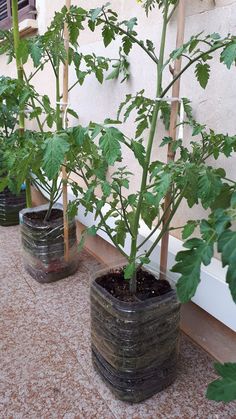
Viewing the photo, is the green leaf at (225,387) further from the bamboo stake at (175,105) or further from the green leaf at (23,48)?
the green leaf at (23,48)

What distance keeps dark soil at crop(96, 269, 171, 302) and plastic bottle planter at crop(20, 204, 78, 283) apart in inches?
25.8

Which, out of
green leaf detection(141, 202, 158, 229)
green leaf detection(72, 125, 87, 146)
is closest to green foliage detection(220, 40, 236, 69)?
green leaf detection(72, 125, 87, 146)

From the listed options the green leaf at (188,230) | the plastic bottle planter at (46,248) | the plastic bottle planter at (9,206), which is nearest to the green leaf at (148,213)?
the green leaf at (188,230)

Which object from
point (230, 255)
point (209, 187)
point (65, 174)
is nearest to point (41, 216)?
point (65, 174)

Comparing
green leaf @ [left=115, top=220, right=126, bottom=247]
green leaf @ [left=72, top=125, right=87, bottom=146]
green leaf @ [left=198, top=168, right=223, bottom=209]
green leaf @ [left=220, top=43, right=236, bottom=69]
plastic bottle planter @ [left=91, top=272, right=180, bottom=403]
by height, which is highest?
green leaf @ [left=220, top=43, right=236, bottom=69]

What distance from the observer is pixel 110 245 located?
2.04 m

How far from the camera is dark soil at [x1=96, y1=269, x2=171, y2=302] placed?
1.19m

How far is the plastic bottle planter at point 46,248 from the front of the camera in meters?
1.88

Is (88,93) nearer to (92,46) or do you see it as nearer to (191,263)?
(92,46)

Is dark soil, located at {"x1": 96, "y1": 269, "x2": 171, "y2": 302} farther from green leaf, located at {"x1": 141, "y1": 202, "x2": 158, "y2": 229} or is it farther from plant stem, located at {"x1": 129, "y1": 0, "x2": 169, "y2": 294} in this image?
green leaf, located at {"x1": 141, "y1": 202, "x2": 158, "y2": 229}

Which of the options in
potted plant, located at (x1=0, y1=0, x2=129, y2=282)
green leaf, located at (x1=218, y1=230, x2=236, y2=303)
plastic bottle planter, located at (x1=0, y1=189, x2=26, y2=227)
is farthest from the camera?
plastic bottle planter, located at (x1=0, y1=189, x2=26, y2=227)

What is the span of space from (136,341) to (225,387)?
501mm

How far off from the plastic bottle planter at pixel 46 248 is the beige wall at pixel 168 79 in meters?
0.50

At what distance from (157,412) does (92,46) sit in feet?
6.08
